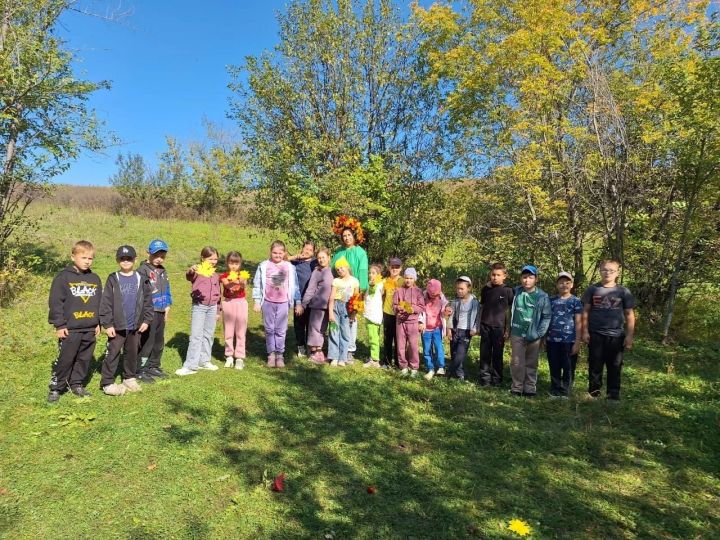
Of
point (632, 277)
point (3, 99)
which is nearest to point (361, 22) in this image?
point (3, 99)

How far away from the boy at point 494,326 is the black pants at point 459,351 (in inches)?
9.4

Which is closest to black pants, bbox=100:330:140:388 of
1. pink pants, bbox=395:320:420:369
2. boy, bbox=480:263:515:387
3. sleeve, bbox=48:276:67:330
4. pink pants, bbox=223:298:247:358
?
sleeve, bbox=48:276:67:330

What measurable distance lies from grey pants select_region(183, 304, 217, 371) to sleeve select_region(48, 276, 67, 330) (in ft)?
5.16

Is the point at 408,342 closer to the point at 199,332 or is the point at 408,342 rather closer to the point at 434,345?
the point at 434,345

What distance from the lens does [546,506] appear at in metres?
3.50

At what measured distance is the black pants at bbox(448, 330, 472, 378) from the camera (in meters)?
6.43

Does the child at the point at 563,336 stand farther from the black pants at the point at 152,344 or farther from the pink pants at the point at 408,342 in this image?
the black pants at the point at 152,344

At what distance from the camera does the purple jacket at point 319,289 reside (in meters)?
7.02

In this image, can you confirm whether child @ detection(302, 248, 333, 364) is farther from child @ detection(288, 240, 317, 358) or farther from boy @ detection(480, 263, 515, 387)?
boy @ detection(480, 263, 515, 387)

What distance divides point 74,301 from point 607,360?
644 centimetres

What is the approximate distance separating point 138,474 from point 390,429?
2395 mm

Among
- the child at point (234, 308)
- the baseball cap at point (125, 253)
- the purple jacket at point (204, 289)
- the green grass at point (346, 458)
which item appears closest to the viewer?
the green grass at point (346, 458)

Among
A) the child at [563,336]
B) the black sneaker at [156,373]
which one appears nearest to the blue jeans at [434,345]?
the child at [563,336]

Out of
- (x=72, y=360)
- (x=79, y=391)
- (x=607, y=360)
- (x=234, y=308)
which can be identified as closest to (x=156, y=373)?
(x=79, y=391)
